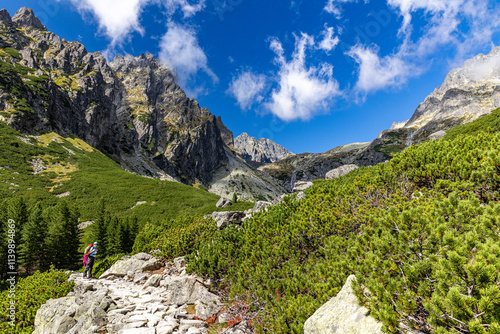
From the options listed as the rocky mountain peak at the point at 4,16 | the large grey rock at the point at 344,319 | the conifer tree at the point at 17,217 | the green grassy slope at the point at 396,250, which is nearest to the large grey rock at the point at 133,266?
the green grassy slope at the point at 396,250

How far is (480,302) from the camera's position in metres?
2.57

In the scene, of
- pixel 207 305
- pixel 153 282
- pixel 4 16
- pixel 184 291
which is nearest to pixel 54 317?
pixel 153 282

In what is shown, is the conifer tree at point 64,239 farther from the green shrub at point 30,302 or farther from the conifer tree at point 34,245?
the green shrub at point 30,302

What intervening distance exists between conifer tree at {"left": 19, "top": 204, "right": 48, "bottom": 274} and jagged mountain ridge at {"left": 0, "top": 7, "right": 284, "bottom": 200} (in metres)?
72.5

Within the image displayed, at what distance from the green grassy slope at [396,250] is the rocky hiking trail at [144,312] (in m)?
0.94

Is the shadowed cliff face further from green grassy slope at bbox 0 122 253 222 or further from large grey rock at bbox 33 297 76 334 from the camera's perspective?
large grey rock at bbox 33 297 76 334

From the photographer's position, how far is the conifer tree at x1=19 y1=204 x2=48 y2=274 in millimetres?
19766

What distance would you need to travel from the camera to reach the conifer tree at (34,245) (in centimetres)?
1977

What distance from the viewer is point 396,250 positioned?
15.0ft

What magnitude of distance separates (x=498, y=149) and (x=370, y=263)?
20.2 ft

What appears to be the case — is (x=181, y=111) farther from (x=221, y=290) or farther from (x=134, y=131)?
(x=221, y=290)

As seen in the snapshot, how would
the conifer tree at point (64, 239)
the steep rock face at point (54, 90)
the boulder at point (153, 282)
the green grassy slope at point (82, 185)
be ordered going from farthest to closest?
1. the steep rock face at point (54, 90)
2. the green grassy slope at point (82, 185)
3. the conifer tree at point (64, 239)
4. the boulder at point (153, 282)

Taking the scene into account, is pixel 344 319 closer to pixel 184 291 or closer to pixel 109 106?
pixel 184 291

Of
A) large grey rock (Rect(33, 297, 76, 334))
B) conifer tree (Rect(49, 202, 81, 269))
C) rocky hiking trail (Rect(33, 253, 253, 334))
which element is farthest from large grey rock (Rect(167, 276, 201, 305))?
conifer tree (Rect(49, 202, 81, 269))
